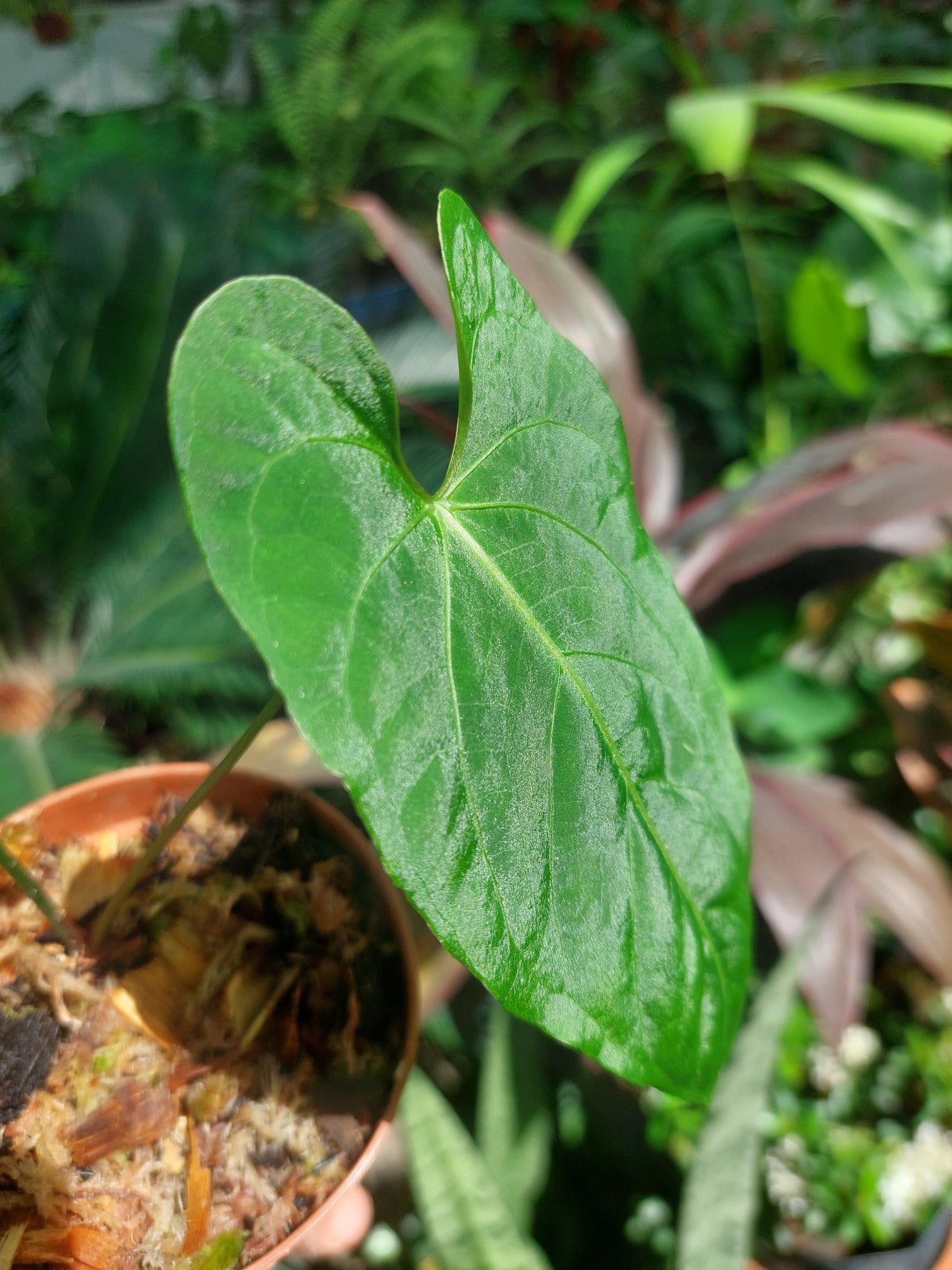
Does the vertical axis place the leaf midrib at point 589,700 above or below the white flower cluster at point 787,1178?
above

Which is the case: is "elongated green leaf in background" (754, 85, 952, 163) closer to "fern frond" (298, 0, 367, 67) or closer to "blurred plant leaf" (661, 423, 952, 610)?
"blurred plant leaf" (661, 423, 952, 610)

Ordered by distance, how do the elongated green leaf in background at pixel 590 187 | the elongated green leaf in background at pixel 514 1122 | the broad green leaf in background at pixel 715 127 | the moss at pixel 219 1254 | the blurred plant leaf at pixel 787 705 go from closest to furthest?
the moss at pixel 219 1254, the elongated green leaf in background at pixel 514 1122, the broad green leaf in background at pixel 715 127, the blurred plant leaf at pixel 787 705, the elongated green leaf in background at pixel 590 187

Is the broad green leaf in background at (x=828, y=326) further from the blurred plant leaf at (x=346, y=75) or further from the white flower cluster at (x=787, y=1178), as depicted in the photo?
the white flower cluster at (x=787, y=1178)

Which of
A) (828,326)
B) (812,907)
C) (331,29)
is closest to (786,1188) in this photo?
(812,907)

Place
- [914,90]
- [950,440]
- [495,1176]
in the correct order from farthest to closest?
[914,90] → [950,440] → [495,1176]

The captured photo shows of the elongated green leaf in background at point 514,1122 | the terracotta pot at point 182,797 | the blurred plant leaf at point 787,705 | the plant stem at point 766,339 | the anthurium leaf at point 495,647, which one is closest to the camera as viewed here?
the anthurium leaf at point 495,647

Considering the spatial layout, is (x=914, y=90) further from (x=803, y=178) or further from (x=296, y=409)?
(x=296, y=409)

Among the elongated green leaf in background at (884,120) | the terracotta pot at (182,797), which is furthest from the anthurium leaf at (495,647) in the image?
the elongated green leaf in background at (884,120)

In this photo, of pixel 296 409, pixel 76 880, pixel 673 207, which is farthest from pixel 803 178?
pixel 76 880

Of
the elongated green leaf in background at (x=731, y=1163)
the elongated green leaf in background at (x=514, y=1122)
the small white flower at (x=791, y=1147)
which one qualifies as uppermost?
the elongated green leaf in background at (x=731, y=1163)

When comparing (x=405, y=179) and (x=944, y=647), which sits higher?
(x=405, y=179)
